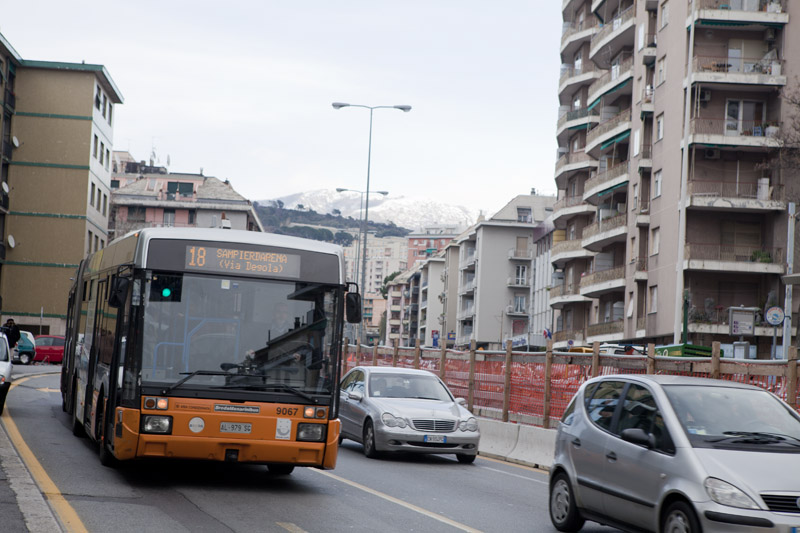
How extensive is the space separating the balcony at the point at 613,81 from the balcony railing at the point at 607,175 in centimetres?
415

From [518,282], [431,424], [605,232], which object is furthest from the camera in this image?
[518,282]

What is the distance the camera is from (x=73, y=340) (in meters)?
20.0

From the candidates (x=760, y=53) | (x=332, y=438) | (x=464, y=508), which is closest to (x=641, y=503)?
(x=464, y=508)

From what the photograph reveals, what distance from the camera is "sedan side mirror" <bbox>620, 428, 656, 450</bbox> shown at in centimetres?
885

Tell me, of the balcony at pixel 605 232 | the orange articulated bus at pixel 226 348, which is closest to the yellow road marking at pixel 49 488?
the orange articulated bus at pixel 226 348

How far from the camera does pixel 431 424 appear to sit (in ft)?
57.8

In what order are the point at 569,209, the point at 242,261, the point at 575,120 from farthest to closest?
the point at 569,209, the point at 575,120, the point at 242,261

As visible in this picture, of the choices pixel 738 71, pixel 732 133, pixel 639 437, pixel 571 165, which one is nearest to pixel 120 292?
pixel 639 437

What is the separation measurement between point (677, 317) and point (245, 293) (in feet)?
117

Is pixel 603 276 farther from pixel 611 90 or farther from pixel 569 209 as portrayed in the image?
pixel 569 209

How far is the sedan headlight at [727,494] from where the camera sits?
7789 mm

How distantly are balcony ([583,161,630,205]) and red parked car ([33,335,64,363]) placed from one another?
29.9 meters

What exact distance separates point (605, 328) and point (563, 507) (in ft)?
160

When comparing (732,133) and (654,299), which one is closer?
(732,133)
